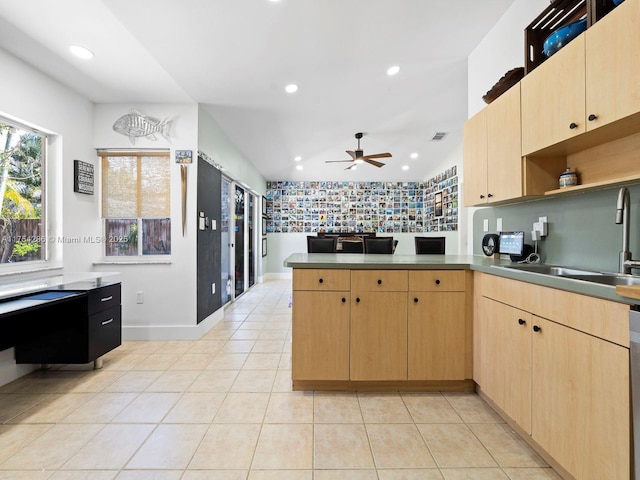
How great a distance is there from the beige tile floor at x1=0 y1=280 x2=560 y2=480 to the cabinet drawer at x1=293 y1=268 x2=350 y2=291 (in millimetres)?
778

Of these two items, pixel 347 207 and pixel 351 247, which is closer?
pixel 351 247

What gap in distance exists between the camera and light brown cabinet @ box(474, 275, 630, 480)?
105 centimetres

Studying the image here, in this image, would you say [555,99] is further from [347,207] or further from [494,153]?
[347,207]

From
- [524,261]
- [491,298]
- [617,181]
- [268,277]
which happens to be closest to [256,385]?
[491,298]

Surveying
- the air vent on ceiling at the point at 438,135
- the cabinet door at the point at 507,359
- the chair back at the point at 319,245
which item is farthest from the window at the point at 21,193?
the air vent on ceiling at the point at 438,135

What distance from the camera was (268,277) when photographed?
294 inches

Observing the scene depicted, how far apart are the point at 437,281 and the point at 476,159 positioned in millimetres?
1054

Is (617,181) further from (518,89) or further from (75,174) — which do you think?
(75,174)

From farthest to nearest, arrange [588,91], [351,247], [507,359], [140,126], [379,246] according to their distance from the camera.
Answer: [351,247] < [379,246] < [140,126] < [507,359] < [588,91]

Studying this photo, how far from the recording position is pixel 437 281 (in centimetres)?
204

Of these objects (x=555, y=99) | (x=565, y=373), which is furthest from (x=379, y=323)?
(x=555, y=99)

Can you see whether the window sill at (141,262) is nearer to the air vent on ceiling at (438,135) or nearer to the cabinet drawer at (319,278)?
the cabinet drawer at (319,278)

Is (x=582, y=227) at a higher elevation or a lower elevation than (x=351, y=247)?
higher

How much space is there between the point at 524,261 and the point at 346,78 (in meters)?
2.40
